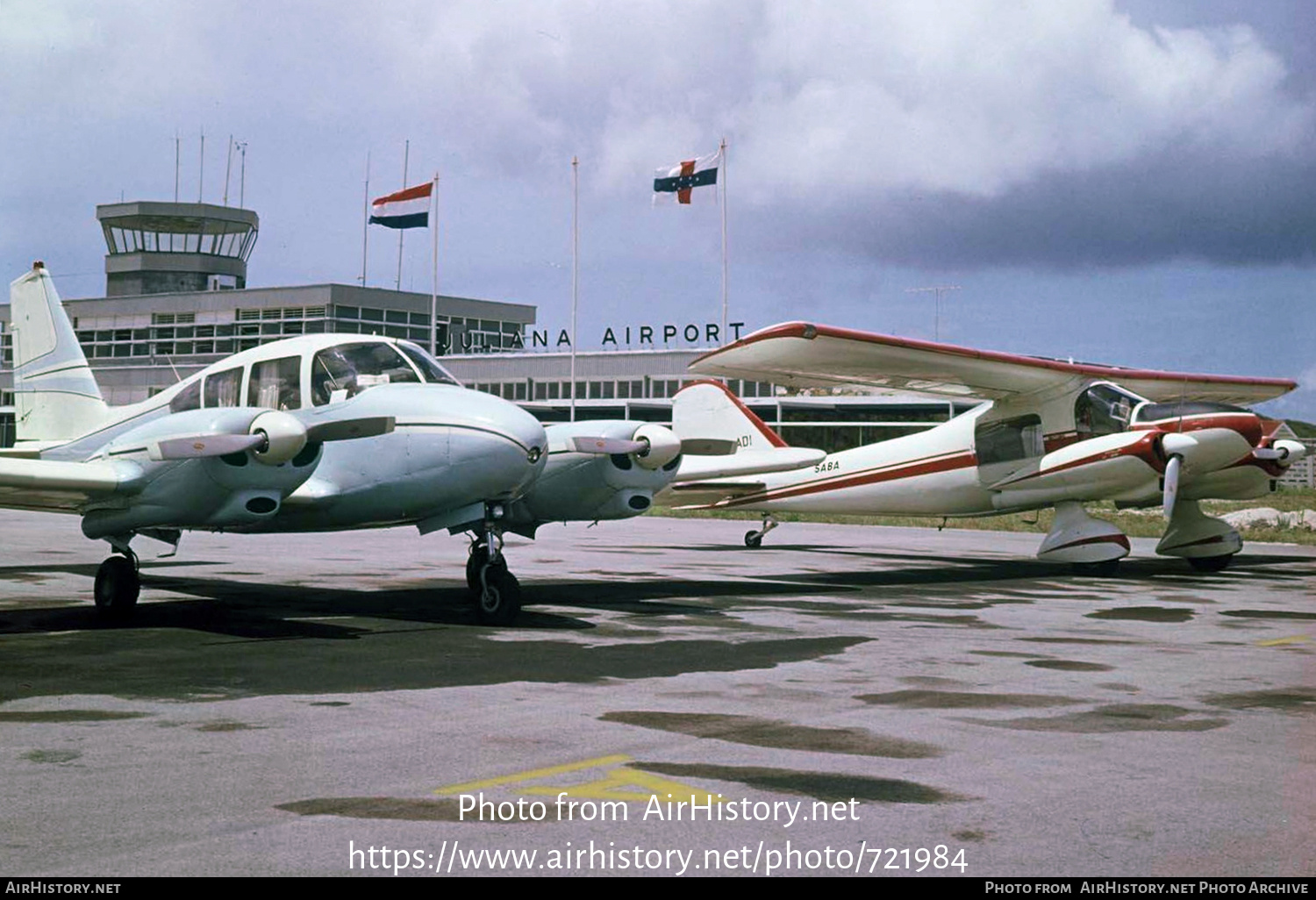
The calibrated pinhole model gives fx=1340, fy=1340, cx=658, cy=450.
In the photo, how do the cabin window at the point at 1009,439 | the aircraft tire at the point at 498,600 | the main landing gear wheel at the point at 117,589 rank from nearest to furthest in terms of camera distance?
the main landing gear wheel at the point at 117,589
the aircraft tire at the point at 498,600
the cabin window at the point at 1009,439

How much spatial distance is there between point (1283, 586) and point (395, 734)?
16.1m

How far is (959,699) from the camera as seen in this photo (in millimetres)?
9516

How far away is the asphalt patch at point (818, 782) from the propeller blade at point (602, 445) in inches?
323

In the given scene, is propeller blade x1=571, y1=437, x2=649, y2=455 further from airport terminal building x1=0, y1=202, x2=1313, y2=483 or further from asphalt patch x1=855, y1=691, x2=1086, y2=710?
airport terminal building x1=0, y1=202, x2=1313, y2=483

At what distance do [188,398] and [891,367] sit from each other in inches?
443

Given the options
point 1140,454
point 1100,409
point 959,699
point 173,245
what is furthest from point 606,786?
point 173,245

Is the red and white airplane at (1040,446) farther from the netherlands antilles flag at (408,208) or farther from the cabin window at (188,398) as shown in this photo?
the netherlands antilles flag at (408,208)

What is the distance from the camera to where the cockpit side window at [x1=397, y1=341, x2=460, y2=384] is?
48.4 ft

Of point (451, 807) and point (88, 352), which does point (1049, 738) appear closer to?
point (451, 807)

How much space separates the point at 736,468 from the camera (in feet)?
75.6

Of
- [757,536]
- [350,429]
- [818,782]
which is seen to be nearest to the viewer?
[818,782]

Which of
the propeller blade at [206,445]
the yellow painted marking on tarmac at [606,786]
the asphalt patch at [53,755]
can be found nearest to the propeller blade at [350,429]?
the propeller blade at [206,445]

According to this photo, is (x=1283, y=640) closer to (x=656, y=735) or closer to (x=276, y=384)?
(x=656, y=735)

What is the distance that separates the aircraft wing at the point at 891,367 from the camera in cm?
1977
